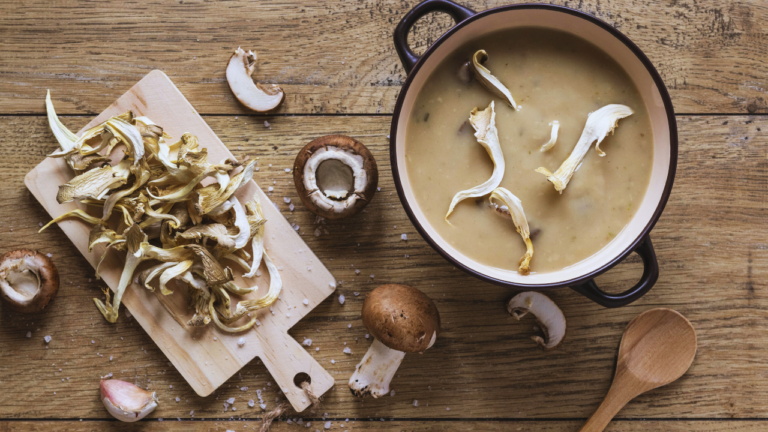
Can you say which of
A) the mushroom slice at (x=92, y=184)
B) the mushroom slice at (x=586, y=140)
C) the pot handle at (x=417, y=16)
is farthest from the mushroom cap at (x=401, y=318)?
the mushroom slice at (x=92, y=184)

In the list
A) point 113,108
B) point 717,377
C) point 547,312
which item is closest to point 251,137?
point 113,108

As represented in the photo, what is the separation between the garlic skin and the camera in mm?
1418

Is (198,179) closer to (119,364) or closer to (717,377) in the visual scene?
(119,364)

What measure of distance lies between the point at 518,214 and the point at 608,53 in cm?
46

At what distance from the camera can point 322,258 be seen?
148 centimetres

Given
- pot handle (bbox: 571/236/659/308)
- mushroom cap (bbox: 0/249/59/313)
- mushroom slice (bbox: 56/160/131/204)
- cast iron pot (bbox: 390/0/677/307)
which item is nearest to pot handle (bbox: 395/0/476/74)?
cast iron pot (bbox: 390/0/677/307)

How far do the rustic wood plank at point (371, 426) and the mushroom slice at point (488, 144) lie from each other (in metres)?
0.73

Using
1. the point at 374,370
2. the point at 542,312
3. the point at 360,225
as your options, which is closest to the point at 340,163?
the point at 360,225

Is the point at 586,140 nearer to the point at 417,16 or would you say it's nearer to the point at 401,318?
the point at 417,16

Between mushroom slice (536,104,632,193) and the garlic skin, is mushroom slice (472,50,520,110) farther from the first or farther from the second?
the garlic skin

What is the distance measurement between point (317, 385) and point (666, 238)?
3.65ft

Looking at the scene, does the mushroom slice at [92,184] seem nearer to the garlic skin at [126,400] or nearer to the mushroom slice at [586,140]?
the garlic skin at [126,400]

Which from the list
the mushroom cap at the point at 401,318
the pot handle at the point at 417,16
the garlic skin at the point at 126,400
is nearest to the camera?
the pot handle at the point at 417,16

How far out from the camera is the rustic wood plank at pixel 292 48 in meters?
1.48
